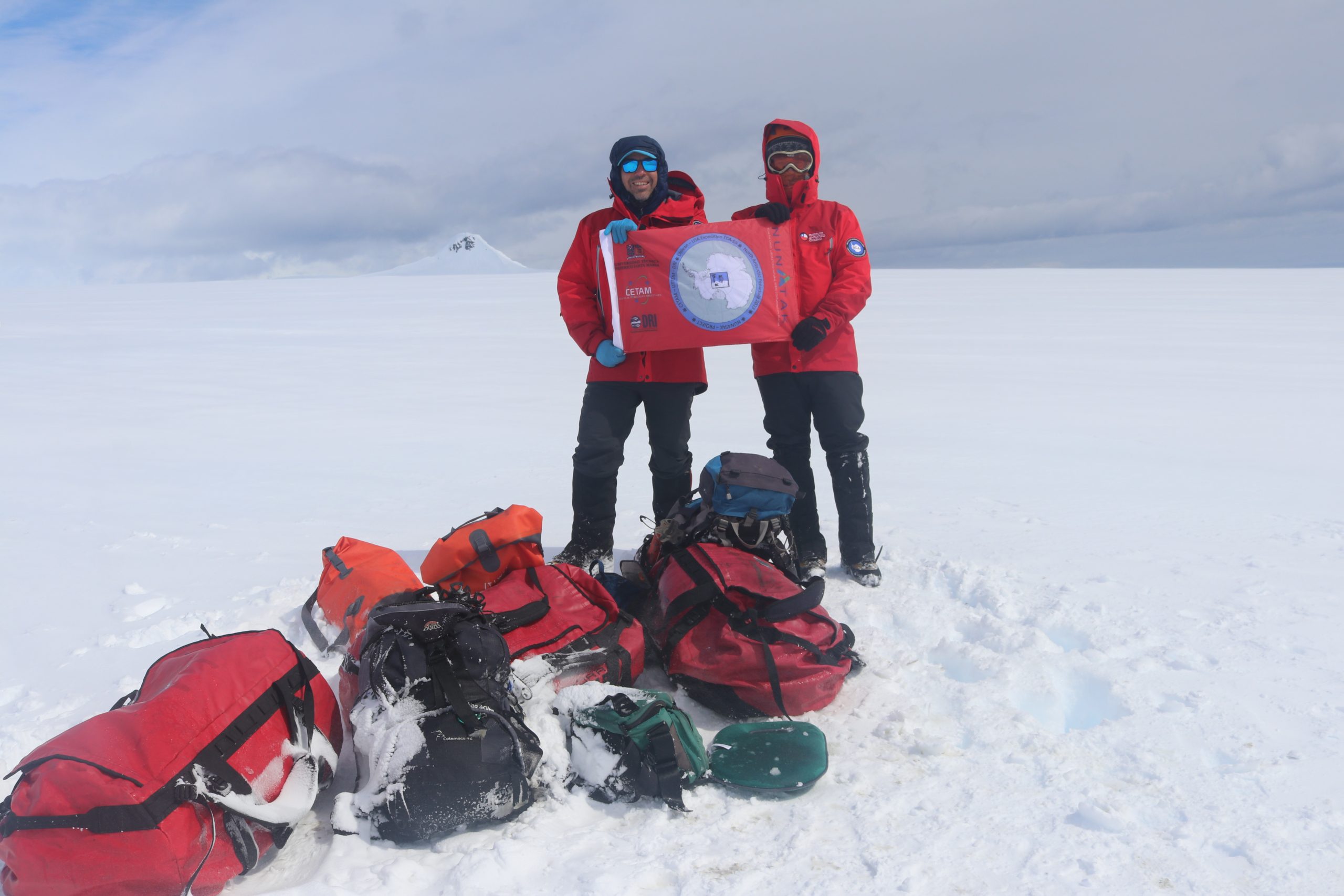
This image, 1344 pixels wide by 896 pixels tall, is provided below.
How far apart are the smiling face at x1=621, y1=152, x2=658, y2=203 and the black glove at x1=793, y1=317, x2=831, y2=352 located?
98 centimetres

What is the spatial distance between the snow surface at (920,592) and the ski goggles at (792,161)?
202 cm

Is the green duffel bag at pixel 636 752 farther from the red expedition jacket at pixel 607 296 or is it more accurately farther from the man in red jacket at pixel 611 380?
the red expedition jacket at pixel 607 296

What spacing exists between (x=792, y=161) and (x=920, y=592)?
2.17 meters

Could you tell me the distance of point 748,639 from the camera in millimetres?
2705

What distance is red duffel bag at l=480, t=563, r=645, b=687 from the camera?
2.74m

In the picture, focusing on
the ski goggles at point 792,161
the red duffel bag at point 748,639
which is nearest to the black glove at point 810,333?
the ski goggles at point 792,161

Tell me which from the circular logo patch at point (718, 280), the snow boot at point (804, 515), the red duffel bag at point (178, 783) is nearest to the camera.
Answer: the red duffel bag at point (178, 783)

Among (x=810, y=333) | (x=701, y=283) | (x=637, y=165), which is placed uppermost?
(x=637, y=165)

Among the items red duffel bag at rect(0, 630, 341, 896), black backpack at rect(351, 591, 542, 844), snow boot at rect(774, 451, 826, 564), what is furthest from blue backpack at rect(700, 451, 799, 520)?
red duffel bag at rect(0, 630, 341, 896)

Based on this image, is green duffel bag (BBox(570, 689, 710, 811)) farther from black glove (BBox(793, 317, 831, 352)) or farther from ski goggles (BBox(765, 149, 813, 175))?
ski goggles (BBox(765, 149, 813, 175))

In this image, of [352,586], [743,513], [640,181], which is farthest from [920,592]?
[352,586]

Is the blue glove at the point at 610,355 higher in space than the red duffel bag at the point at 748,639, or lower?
higher

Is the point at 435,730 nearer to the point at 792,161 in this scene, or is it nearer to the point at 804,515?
the point at 804,515

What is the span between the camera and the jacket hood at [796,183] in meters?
3.77
